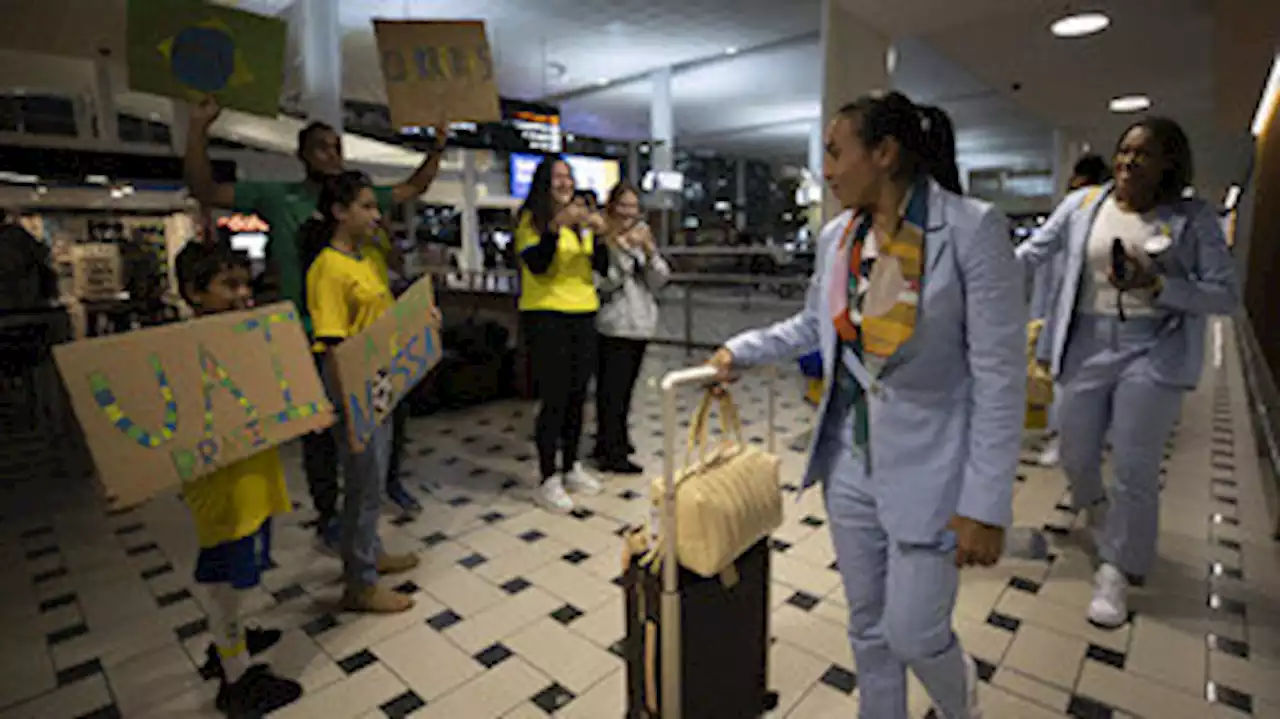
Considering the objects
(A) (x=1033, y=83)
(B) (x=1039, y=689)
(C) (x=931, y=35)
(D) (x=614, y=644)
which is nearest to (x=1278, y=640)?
(B) (x=1039, y=689)

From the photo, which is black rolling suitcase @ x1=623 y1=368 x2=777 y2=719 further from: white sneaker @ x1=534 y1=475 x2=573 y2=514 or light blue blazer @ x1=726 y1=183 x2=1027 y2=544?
white sneaker @ x1=534 y1=475 x2=573 y2=514

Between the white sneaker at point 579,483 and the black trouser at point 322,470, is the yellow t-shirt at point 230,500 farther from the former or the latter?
the white sneaker at point 579,483

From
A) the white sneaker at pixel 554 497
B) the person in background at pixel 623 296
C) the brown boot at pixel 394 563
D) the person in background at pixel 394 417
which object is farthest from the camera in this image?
the person in background at pixel 623 296

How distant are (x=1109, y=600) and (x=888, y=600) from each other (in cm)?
158

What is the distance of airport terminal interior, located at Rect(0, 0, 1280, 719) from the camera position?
177 centimetres

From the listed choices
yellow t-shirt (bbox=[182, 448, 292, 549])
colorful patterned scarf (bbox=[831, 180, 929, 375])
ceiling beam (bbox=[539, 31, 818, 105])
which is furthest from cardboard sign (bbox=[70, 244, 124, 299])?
colorful patterned scarf (bbox=[831, 180, 929, 375])

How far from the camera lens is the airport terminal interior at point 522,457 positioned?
1766 millimetres

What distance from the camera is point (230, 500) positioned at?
1.75m

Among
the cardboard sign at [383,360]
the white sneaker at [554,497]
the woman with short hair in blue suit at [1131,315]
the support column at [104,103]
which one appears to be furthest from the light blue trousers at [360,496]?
the support column at [104,103]

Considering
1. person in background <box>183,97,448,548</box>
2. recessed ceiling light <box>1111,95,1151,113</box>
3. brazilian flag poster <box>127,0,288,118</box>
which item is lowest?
person in background <box>183,97,448,548</box>

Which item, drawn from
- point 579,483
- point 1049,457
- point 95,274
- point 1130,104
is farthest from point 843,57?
point 95,274

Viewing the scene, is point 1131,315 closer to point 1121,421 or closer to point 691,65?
point 1121,421

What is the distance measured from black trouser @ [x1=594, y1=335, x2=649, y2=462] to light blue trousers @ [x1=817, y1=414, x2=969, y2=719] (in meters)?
2.28

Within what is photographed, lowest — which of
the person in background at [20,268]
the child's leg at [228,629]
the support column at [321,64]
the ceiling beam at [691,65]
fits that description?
the child's leg at [228,629]
